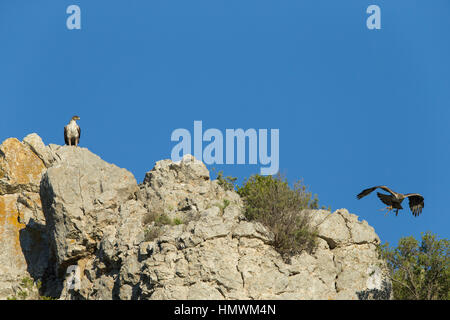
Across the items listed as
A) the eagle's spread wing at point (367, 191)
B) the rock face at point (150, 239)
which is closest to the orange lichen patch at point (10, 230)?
the rock face at point (150, 239)

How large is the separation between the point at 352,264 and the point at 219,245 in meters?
5.55

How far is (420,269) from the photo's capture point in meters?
25.2

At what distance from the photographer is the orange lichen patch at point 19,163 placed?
30.8 meters

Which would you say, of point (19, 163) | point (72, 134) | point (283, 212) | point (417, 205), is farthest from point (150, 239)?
point (417, 205)

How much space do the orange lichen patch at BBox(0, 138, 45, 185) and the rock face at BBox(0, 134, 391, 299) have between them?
0.05 metres

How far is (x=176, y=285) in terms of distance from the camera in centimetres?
2266

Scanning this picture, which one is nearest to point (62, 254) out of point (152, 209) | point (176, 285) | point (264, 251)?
point (152, 209)

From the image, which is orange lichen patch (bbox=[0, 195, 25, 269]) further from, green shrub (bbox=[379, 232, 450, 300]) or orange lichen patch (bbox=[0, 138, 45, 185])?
green shrub (bbox=[379, 232, 450, 300])

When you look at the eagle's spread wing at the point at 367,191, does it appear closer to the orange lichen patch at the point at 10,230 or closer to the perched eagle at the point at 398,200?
the perched eagle at the point at 398,200

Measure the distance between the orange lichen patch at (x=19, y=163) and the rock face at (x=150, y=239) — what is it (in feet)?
0.16

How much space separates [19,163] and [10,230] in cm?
341

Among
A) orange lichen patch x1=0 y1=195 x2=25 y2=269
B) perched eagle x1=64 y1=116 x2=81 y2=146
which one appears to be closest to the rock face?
orange lichen patch x1=0 y1=195 x2=25 y2=269

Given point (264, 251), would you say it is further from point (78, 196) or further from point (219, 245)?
point (78, 196)

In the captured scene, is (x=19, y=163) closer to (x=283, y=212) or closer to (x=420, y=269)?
(x=283, y=212)
